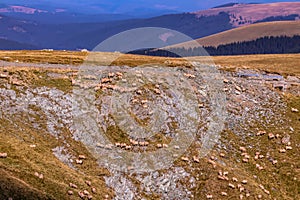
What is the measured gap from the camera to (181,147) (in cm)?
4053

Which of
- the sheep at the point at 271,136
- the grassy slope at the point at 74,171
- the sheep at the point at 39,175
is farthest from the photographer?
the sheep at the point at 271,136

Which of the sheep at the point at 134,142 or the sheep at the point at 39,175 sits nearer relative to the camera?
the sheep at the point at 39,175

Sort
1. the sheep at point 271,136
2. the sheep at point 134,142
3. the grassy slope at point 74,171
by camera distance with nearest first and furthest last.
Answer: the grassy slope at point 74,171, the sheep at point 134,142, the sheep at point 271,136

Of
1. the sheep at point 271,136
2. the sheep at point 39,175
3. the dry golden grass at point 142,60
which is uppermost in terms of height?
the dry golden grass at point 142,60

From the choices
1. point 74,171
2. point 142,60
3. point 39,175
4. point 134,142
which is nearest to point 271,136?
point 134,142

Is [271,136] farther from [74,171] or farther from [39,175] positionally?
[39,175]

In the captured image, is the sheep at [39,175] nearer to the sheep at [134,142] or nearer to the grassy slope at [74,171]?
the grassy slope at [74,171]

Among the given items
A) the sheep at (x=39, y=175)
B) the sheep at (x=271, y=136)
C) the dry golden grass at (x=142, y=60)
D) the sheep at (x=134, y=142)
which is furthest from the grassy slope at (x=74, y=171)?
the dry golden grass at (x=142, y=60)

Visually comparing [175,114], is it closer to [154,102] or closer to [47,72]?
[154,102]

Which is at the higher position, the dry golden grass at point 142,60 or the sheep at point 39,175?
the dry golden grass at point 142,60

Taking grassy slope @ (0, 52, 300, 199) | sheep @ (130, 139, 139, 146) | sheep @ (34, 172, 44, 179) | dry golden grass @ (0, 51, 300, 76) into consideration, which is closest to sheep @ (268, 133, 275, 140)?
grassy slope @ (0, 52, 300, 199)

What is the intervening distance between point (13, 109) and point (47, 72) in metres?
11.6

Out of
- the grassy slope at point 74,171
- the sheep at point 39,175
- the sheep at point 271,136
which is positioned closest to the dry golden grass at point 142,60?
the grassy slope at point 74,171

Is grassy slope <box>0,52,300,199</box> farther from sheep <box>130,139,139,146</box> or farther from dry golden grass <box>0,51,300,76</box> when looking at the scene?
dry golden grass <box>0,51,300,76</box>
